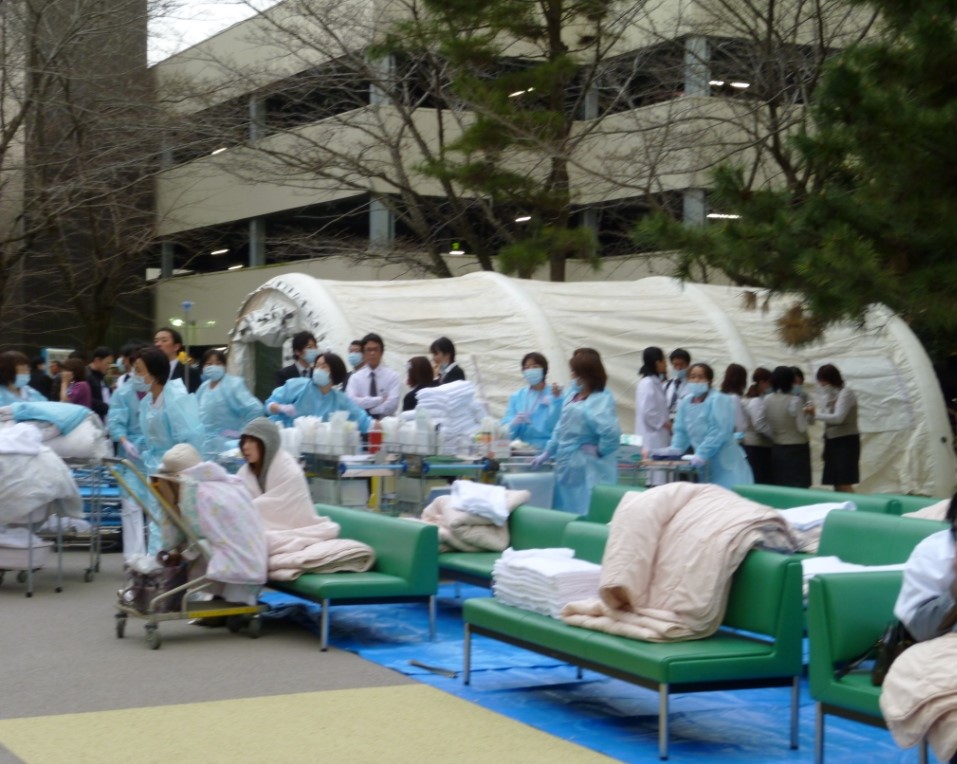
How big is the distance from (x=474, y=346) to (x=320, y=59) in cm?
949

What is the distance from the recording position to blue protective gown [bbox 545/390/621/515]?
11.2 metres

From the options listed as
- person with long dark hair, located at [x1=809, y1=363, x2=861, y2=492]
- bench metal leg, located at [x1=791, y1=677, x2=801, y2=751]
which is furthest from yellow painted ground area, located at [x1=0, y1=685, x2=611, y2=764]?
person with long dark hair, located at [x1=809, y1=363, x2=861, y2=492]

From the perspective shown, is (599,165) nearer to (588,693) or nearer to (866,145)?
(866,145)

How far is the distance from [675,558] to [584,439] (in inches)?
191

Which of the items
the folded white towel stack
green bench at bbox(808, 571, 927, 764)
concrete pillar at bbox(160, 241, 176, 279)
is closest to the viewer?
green bench at bbox(808, 571, 927, 764)

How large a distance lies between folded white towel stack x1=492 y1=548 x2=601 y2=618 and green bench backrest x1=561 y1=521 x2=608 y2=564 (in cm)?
16

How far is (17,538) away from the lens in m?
10.9

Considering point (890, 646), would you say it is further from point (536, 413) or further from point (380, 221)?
point (380, 221)

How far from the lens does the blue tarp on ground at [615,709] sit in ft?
20.6

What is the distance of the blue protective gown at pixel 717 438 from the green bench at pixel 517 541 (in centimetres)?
349

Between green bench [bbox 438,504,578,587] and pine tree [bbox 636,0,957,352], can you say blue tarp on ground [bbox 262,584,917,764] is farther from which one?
pine tree [bbox 636,0,957,352]

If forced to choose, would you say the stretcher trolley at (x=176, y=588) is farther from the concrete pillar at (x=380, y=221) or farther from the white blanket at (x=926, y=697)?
the concrete pillar at (x=380, y=221)

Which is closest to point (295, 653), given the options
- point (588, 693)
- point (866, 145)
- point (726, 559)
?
point (588, 693)

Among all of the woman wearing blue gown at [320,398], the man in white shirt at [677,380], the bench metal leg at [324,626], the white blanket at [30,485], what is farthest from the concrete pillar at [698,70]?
the bench metal leg at [324,626]
